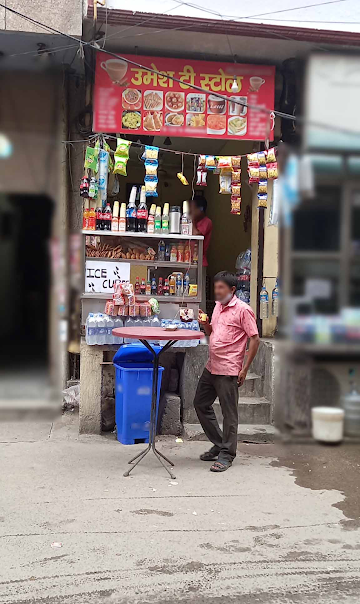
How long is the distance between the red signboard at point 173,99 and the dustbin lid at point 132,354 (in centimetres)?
228

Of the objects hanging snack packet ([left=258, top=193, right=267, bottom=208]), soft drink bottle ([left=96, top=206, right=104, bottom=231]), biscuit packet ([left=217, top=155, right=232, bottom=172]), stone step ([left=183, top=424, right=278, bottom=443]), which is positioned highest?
biscuit packet ([left=217, top=155, right=232, bottom=172])

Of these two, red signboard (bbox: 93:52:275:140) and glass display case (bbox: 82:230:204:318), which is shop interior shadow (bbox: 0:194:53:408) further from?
red signboard (bbox: 93:52:275:140)

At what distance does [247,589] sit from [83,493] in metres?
1.69

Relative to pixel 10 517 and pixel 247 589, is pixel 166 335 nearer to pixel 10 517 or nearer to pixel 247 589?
pixel 247 589

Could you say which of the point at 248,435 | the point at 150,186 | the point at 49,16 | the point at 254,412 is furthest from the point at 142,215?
the point at 248,435

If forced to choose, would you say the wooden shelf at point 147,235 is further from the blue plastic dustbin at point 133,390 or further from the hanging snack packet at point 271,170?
the blue plastic dustbin at point 133,390

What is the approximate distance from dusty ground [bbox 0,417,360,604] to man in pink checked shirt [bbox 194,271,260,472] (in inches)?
9.5

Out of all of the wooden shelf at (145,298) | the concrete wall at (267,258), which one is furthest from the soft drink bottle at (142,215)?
the concrete wall at (267,258)

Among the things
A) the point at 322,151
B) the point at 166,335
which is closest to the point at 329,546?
the point at 166,335

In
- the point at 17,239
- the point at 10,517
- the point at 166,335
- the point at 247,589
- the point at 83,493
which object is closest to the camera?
the point at 17,239

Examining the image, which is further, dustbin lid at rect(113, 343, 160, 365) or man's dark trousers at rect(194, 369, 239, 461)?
dustbin lid at rect(113, 343, 160, 365)

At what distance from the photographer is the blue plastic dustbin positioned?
547 cm

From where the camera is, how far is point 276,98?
20.9 feet

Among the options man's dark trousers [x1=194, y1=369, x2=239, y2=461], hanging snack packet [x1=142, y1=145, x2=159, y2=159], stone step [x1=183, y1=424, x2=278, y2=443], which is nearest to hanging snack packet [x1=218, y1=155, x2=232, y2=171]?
hanging snack packet [x1=142, y1=145, x2=159, y2=159]
